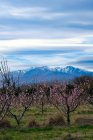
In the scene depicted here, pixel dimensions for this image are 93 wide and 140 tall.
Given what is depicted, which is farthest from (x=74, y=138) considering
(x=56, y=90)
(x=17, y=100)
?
(x=17, y=100)

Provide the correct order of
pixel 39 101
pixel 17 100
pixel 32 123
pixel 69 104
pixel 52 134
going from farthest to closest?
pixel 39 101 → pixel 17 100 → pixel 69 104 → pixel 32 123 → pixel 52 134

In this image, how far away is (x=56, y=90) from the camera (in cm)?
4809

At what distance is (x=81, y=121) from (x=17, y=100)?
20.1 m

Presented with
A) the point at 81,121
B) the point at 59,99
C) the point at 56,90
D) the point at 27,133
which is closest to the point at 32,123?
the point at 81,121

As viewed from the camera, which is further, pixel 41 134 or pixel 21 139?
pixel 41 134

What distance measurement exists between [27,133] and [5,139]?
3313mm

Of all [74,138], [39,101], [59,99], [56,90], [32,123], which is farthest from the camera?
[39,101]

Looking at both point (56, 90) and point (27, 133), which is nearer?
point (27, 133)

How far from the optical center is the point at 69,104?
39625 millimetres

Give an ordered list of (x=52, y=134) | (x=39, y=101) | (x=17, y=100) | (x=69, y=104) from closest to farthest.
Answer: (x=52, y=134), (x=69, y=104), (x=17, y=100), (x=39, y=101)

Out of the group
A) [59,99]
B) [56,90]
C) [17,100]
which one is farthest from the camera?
[17,100]

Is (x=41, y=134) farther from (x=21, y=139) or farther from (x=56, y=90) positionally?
(x=56, y=90)

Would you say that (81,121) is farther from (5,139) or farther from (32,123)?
Answer: (5,139)

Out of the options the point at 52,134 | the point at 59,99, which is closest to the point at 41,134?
the point at 52,134
